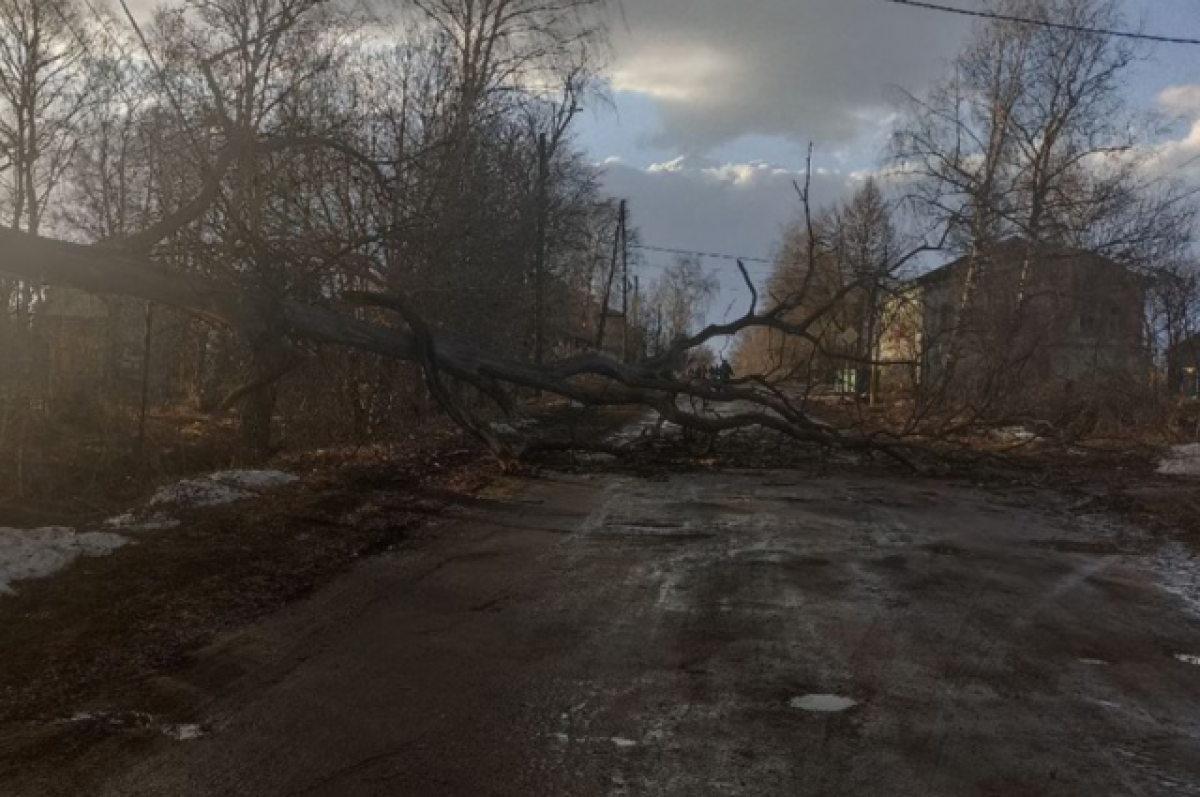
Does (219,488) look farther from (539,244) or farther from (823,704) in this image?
(539,244)

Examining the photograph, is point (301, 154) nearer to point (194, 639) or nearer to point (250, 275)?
point (250, 275)

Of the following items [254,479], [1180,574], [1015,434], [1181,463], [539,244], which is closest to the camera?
[1180,574]

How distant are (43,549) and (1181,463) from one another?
1711cm

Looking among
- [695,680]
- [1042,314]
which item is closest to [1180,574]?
[695,680]

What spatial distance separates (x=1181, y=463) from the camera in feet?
57.9

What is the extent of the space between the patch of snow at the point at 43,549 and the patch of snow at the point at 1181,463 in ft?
51.1

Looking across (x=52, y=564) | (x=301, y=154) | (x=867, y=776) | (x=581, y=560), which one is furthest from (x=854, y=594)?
(x=301, y=154)

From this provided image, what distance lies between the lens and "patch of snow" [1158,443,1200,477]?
1692cm

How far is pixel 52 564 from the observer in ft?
25.6

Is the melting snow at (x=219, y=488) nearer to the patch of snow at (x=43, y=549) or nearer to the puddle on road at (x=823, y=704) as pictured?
the patch of snow at (x=43, y=549)

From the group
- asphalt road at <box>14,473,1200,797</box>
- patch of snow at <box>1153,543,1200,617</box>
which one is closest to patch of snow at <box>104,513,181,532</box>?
asphalt road at <box>14,473,1200,797</box>

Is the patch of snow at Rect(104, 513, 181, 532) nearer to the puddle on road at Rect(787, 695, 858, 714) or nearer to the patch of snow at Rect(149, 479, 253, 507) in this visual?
the patch of snow at Rect(149, 479, 253, 507)

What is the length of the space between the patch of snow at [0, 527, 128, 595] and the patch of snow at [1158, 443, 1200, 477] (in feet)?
51.1

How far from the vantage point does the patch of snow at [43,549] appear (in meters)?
7.48
